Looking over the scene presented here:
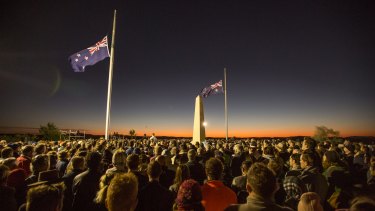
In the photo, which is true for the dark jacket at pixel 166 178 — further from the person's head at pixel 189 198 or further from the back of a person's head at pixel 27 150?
the back of a person's head at pixel 27 150

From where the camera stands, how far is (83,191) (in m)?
4.12

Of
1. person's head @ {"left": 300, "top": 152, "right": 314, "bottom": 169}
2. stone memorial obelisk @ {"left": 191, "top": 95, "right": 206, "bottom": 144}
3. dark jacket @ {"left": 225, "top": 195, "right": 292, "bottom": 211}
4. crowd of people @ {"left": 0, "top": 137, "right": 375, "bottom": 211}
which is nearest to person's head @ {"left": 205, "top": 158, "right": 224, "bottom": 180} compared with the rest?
→ crowd of people @ {"left": 0, "top": 137, "right": 375, "bottom": 211}

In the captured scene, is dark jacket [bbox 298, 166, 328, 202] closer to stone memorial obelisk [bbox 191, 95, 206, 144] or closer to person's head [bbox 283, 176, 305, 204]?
person's head [bbox 283, 176, 305, 204]

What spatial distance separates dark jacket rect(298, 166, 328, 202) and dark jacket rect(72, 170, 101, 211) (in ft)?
12.8

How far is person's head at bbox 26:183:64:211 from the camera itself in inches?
83.6

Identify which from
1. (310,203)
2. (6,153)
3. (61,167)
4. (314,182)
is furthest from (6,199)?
(314,182)

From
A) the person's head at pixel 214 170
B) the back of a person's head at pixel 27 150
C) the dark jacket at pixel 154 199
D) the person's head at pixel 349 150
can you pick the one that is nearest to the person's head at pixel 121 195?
the dark jacket at pixel 154 199

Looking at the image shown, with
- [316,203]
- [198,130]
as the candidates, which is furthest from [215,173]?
[198,130]

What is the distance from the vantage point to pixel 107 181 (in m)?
3.82

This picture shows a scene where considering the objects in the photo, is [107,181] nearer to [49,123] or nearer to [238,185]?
[238,185]

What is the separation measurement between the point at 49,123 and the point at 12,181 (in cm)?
5054

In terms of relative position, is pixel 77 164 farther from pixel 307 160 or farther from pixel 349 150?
pixel 349 150

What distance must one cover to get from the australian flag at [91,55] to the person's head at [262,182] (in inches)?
566

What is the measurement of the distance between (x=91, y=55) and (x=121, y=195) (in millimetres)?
14394
